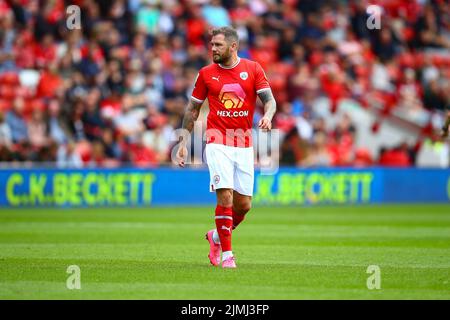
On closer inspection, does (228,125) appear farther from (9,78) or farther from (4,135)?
(9,78)

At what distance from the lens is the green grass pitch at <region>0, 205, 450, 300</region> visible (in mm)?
9672

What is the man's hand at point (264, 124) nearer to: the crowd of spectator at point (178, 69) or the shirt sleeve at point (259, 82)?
the shirt sleeve at point (259, 82)

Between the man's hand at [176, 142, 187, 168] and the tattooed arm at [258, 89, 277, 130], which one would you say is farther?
the man's hand at [176, 142, 187, 168]

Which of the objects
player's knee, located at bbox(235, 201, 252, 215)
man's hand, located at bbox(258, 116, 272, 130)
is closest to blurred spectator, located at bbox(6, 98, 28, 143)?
player's knee, located at bbox(235, 201, 252, 215)

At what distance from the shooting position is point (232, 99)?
11.7 metres

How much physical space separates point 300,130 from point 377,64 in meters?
4.98

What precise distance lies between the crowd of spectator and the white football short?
12.4 m

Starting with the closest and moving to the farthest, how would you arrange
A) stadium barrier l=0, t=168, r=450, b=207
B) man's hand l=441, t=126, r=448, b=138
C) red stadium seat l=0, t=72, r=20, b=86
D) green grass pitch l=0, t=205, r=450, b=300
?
green grass pitch l=0, t=205, r=450, b=300
man's hand l=441, t=126, r=448, b=138
stadium barrier l=0, t=168, r=450, b=207
red stadium seat l=0, t=72, r=20, b=86

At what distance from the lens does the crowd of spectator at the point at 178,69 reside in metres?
24.2

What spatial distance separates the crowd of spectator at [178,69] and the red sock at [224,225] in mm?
12545

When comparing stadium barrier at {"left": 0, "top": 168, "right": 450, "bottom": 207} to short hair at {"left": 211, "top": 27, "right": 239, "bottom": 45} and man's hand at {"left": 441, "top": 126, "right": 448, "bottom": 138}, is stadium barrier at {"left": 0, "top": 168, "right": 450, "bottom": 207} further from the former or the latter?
short hair at {"left": 211, "top": 27, "right": 239, "bottom": 45}
